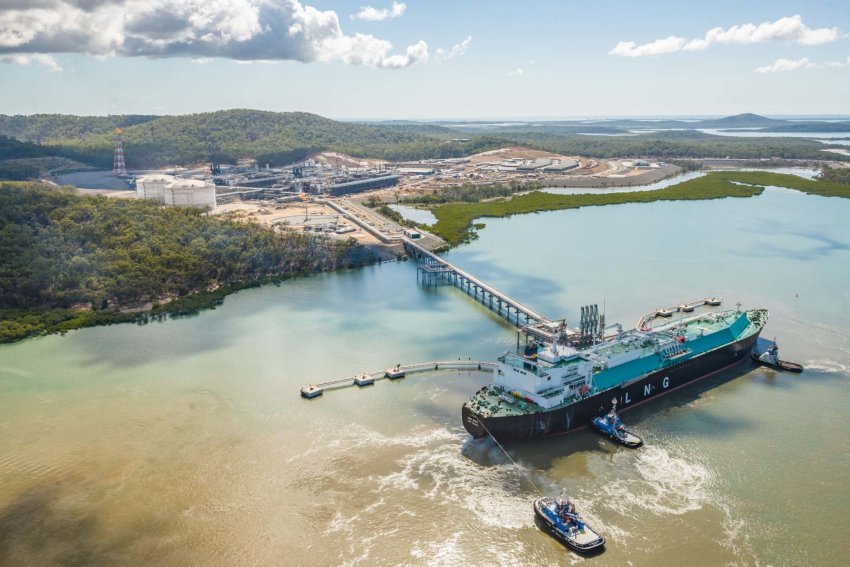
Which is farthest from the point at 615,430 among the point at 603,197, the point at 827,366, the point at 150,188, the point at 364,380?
the point at 603,197

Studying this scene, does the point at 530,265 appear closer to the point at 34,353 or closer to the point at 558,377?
the point at 558,377

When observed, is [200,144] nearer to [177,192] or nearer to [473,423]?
[177,192]

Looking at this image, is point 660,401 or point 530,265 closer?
point 660,401

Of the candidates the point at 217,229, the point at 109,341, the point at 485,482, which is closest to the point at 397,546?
the point at 485,482

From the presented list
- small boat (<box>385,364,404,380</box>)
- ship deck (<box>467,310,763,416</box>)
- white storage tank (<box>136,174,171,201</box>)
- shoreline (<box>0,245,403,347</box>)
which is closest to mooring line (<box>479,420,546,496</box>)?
ship deck (<box>467,310,763,416</box>)

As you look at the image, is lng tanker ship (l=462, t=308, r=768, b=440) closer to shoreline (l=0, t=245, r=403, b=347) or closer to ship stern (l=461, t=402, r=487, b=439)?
ship stern (l=461, t=402, r=487, b=439)
